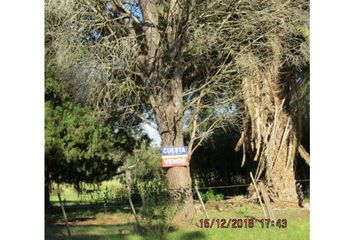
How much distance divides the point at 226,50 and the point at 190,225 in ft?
8.79

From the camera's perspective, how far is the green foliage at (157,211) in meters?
6.55

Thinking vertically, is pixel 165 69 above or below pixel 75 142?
above

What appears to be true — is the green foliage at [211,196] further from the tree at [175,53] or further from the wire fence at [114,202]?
the tree at [175,53]

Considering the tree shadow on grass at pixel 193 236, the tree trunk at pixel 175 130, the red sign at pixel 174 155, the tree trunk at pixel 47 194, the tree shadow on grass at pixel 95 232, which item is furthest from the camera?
the red sign at pixel 174 155

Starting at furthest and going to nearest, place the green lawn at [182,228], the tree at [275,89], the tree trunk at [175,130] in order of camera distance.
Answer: the tree at [275,89]
the tree trunk at [175,130]
the green lawn at [182,228]

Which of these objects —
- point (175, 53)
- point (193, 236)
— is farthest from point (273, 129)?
point (193, 236)

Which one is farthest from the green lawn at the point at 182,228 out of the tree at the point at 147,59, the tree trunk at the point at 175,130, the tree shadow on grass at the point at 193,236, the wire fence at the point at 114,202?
the tree at the point at 147,59

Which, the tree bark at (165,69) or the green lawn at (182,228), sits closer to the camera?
the green lawn at (182,228)

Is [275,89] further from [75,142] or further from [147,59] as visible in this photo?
[75,142]

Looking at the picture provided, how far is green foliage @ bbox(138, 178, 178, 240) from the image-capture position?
21.5 ft

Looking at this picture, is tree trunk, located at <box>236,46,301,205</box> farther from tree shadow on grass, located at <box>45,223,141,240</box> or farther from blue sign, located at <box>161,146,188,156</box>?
tree shadow on grass, located at <box>45,223,141,240</box>

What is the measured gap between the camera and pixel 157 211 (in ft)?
21.5
